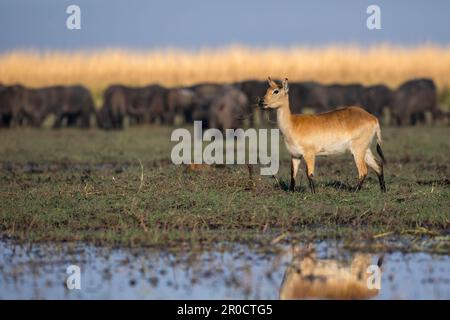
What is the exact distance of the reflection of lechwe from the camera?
780cm

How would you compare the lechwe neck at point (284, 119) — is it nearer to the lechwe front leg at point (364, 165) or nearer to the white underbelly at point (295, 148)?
the white underbelly at point (295, 148)

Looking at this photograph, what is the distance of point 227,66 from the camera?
4191cm

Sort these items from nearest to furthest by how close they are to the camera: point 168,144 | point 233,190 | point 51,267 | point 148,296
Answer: point 148,296 < point 51,267 < point 233,190 < point 168,144


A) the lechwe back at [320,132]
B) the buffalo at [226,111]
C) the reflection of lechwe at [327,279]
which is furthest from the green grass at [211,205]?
the buffalo at [226,111]

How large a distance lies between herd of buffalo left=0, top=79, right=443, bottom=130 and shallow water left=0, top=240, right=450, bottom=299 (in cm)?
1887

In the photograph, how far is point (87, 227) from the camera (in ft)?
34.5

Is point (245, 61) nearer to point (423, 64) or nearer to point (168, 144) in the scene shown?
point (423, 64)

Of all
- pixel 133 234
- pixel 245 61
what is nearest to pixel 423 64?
pixel 245 61

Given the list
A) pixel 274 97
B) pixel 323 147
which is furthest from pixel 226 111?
pixel 323 147

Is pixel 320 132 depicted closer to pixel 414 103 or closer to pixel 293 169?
pixel 293 169

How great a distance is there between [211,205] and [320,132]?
1852mm

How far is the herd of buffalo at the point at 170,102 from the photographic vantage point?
94.8 ft

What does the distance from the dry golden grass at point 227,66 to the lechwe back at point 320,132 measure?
24279 millimetres

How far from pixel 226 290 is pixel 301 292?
633mm
